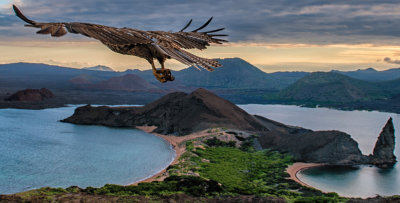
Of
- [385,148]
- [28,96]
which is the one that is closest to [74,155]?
[385,148]

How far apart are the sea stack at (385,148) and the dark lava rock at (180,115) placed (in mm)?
25932

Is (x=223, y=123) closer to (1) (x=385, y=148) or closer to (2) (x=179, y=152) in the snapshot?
(2) (x=179, y=152)

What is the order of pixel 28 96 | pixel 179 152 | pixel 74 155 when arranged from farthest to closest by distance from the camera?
1. pixel 28 96
2. pixel 179 152
3. pixel 74 155

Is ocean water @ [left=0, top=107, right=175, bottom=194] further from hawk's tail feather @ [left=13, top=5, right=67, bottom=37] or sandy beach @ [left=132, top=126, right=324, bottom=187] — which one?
hawk's tail feather @ [left=13, top=5, right=67, bottom=37]

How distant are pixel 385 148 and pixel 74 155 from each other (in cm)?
4615

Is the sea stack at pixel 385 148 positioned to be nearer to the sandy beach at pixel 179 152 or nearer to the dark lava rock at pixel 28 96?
the sandy beach at pixel 179 152

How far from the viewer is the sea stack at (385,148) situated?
1986 inches

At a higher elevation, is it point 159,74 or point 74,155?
point 159,74

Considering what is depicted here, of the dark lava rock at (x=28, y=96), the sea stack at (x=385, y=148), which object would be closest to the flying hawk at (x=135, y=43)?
the sea stack at (x=385, y=148)

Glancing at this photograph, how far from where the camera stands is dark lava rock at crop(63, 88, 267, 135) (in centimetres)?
7275

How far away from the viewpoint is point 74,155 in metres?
53.9

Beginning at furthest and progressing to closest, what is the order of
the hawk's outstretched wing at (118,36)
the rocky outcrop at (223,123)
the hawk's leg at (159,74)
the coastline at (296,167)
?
the rocky outcrop at (223,123)
the coastline at (296,167)
the hawk's leg at (159,74)
the hawk's outstretched wing at (118,36)

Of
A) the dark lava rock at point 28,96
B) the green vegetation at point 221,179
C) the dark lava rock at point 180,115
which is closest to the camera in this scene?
the green vegetation at point 221,179

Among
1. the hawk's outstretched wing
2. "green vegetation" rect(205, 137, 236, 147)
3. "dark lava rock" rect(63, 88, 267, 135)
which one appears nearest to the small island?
"dark lava rock" rect(63, 88, 267, 135)
